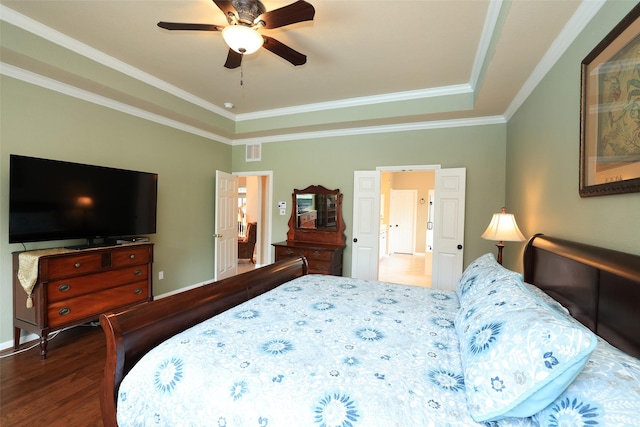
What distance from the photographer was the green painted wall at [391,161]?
148 inches

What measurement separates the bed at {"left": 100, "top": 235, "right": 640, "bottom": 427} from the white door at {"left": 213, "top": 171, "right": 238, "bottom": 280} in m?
2.91

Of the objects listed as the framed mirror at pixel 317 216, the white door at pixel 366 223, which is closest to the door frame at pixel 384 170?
the white door at pixel 366 223

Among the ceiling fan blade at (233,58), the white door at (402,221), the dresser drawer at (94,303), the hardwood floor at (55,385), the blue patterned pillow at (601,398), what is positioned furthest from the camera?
the white door at (402,221)

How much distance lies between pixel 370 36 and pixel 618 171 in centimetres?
203

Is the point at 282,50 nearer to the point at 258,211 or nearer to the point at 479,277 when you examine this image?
the point at 479,277

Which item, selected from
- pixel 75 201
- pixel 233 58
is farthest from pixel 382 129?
pixel 75 201

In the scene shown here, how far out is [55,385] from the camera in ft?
6.99

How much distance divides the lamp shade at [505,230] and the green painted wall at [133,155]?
412cm

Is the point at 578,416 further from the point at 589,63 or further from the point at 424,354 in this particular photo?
the point at 589,63

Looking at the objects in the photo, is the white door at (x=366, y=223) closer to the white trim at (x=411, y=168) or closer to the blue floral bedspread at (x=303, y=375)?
the white trim at (x=411, y=168)

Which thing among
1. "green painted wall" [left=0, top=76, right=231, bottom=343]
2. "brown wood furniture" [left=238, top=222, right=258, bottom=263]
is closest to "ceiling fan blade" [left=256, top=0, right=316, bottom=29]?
"green painted wall" [left=0, top=76, right=231, bottom=343]

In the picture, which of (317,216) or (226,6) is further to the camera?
(317,216)

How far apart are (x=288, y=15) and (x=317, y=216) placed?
308cm

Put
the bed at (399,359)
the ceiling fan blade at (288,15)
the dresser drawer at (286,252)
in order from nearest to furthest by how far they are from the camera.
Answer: the bed at (399,359)
the ceiling fan blade at (288,15)
the dresser drawer at (286,252)
